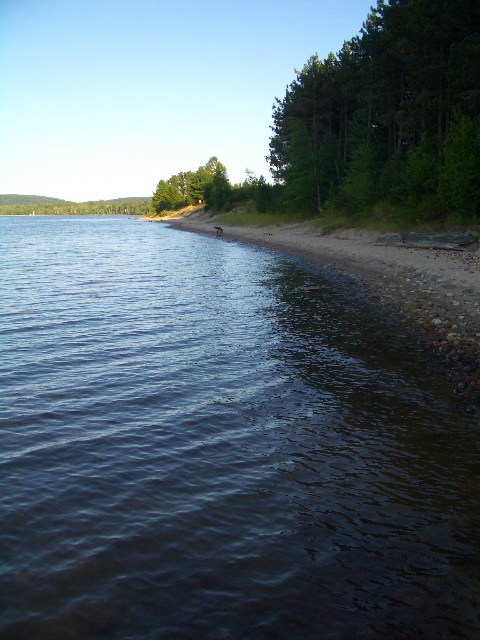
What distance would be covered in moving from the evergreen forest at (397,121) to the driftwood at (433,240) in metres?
2.27

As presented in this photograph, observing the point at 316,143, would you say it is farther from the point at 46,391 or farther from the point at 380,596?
the point at 380,596

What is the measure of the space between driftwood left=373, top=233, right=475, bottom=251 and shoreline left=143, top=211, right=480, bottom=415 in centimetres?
35

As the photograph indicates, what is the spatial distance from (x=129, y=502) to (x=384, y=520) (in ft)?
10.4

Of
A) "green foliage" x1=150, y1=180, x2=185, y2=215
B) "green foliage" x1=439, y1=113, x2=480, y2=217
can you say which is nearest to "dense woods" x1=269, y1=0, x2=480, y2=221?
"green foliage" x1=439, y1=113, x2=480, y2=217

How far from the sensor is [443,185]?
96.5ft

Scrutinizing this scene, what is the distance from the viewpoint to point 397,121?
3969 centimetres

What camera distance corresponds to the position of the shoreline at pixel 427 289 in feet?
39.2

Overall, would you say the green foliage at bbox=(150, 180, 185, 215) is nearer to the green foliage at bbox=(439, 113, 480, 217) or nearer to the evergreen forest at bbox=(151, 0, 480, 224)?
the evergreen forest at bbox=(151, 0, 480, 224)

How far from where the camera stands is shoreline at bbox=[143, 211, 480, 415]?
12.0 meters

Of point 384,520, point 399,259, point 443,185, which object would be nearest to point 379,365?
Result: point 384,520

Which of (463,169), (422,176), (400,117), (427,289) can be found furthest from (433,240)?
(400,117)

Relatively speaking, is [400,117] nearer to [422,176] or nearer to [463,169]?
[422,176]

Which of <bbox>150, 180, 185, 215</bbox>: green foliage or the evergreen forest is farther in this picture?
<bbox>150, 180, 185, 215</bbox>: green foliage

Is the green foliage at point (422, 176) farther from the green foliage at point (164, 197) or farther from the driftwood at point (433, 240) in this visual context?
the green foliage at point (164, 197)
